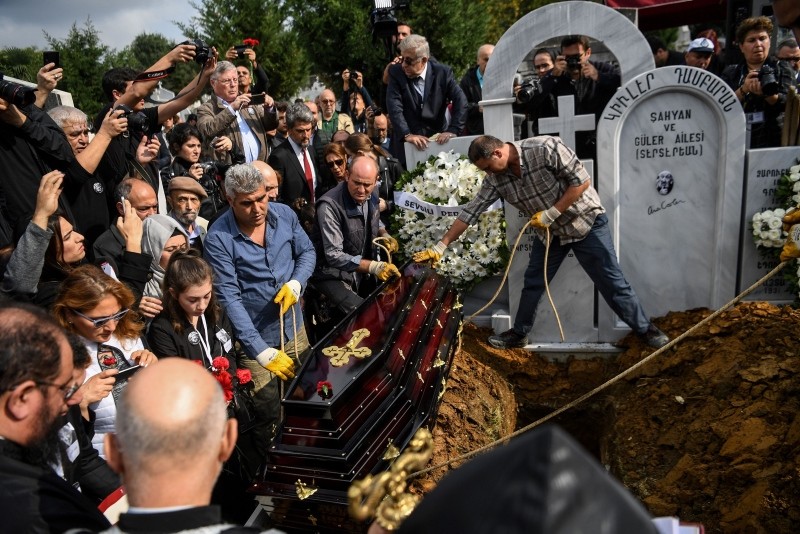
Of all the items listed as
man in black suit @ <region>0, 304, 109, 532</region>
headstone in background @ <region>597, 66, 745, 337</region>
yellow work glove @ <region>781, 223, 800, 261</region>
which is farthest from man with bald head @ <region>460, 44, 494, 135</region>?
man in black suit @ <region>0, 304, 109, 532</region>

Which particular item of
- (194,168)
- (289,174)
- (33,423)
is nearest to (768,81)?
(289,174)

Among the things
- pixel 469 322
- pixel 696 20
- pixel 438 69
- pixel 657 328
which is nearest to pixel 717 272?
pixel 657 328

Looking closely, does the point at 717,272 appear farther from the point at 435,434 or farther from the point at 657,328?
the point at 435,434

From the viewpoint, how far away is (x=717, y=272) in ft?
16.0

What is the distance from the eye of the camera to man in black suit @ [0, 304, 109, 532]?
1.63 m

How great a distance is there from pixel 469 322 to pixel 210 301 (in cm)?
272

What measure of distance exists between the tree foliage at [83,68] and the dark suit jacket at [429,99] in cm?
1386

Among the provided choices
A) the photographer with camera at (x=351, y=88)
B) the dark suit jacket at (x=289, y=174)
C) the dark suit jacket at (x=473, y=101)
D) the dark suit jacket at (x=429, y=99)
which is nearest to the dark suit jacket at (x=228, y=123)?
the dark suit jacket at (x=289, y=174)

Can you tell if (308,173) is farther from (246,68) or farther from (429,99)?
(246,68)

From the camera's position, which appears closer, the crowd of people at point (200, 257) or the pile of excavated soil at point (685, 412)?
the crowd of people at point (200, 257)

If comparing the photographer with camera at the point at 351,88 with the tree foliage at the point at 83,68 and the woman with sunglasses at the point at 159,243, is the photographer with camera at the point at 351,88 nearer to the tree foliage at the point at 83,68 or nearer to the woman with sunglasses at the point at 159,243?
the woman with sunglasses at the point at 159,243

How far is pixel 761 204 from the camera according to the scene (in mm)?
4715

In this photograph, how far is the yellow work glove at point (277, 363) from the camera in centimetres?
344

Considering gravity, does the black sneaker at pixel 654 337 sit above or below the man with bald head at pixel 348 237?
below
